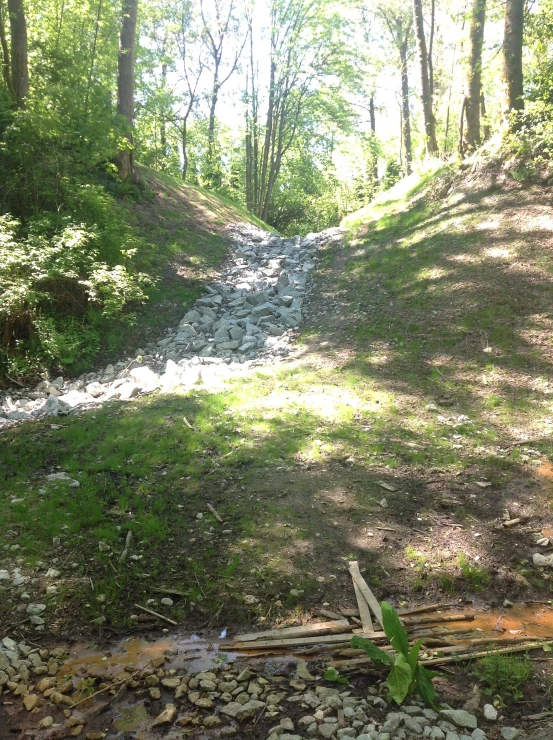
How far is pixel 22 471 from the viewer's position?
576cm

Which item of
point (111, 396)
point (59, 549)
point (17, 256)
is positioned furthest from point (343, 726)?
point (17, 256)

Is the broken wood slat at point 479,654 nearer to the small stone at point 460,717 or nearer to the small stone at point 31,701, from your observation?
the small stone at point 460,717

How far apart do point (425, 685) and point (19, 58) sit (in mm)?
12422

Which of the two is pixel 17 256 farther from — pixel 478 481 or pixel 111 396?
→ pixel 478 481

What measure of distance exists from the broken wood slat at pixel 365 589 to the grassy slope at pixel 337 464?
0.28 feet

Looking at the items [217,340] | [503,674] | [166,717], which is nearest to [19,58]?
[217,340]

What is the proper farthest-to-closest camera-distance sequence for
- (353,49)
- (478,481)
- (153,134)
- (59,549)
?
1. (153,134)
2. (353,49)
3. (478,481)
4. (59,549)

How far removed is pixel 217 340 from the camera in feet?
33.7

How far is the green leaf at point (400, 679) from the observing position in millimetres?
2951

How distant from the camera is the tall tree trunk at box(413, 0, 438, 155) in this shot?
14.5m

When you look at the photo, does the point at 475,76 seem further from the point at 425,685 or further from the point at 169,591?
the point at 425,685

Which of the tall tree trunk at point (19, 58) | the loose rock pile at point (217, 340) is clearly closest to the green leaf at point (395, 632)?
the loose rock pile at point (217, 340)

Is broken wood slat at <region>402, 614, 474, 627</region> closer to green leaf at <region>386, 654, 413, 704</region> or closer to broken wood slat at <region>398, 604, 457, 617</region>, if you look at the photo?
broken wood slat at <region>398, 604, 457, 617</region>

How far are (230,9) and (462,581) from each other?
28.5m
